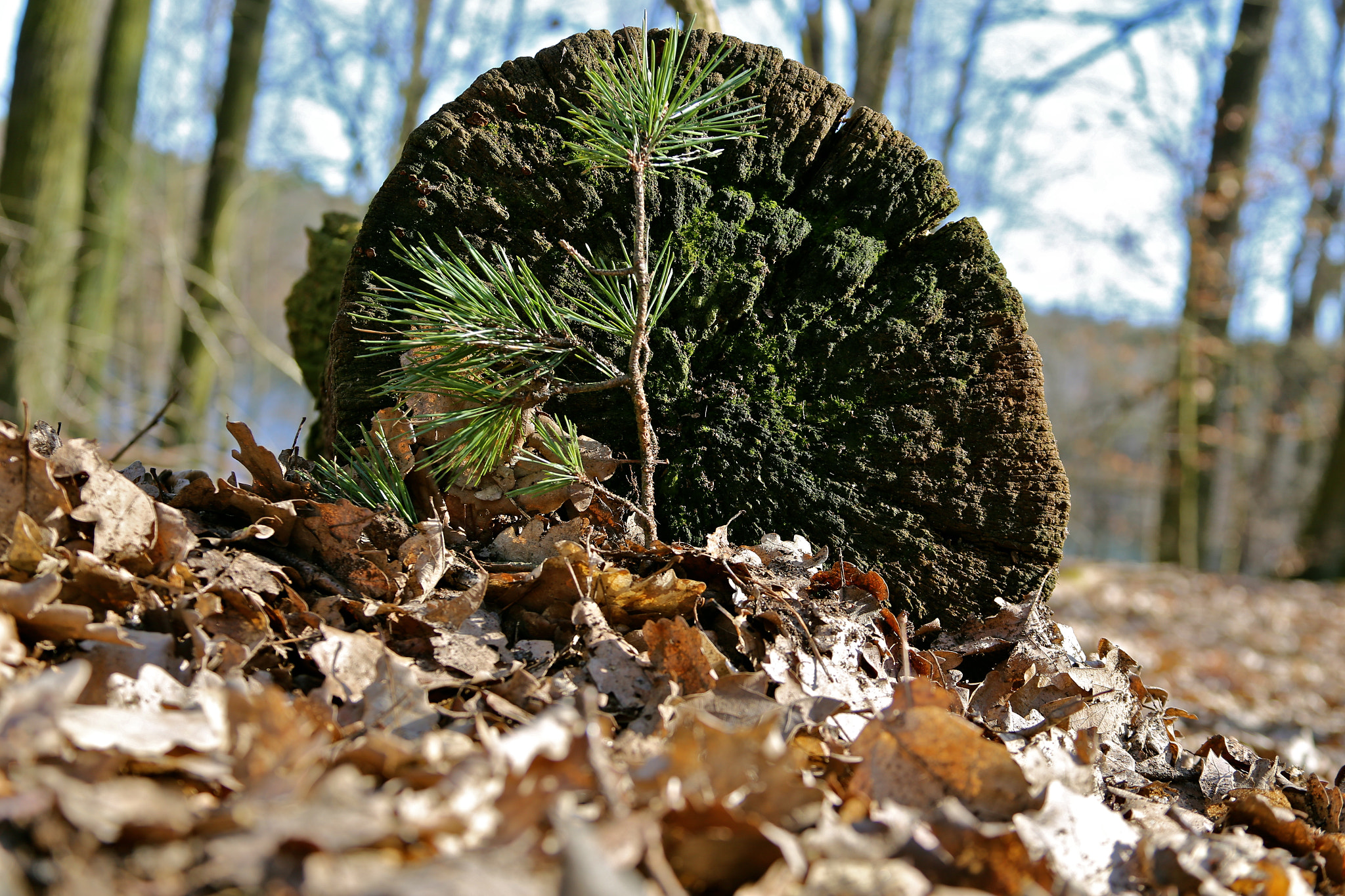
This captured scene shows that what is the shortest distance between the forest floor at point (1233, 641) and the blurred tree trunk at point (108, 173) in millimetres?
A: 9012

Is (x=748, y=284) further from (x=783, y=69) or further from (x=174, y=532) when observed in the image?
(x=174, y=532)

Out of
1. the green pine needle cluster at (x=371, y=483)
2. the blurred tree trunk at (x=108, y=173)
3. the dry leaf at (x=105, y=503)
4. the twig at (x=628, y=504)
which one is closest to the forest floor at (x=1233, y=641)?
the twig at (x=628, y=504)

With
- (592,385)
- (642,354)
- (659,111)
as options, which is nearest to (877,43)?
(659,111)

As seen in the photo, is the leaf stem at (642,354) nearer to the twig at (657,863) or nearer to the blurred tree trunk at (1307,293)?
the twig at (657,863)

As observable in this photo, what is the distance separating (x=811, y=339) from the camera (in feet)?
6.52

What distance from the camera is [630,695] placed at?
1.35 metres

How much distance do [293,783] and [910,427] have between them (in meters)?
1.57

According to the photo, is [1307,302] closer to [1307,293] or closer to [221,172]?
[1307,293]

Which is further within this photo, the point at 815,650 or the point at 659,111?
the point at 659,111

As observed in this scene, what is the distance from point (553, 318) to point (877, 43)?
6.27 metres

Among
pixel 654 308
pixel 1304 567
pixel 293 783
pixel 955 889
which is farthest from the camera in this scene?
pixel 1304 567

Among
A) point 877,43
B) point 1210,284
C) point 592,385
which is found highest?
point 877,43

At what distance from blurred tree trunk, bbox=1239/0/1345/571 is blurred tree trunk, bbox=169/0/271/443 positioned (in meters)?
15.0

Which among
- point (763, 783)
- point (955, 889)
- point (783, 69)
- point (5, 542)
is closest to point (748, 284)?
point (783, 69)
